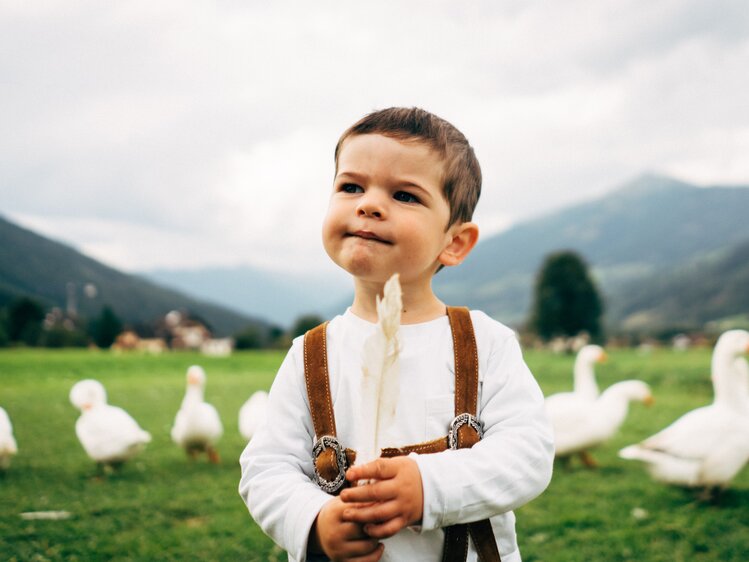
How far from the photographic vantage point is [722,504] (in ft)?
19.4

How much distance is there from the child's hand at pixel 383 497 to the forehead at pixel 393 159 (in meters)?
0.81

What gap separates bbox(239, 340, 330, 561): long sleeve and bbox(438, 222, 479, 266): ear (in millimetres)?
565

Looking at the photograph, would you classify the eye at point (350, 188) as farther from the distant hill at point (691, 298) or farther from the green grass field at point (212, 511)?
the distant hill at point (691, 298)

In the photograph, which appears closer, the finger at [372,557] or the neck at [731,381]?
the finger at [372,557]

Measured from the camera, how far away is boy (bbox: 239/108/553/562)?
1.68 metres

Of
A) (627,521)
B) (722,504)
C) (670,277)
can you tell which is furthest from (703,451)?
(670,277)

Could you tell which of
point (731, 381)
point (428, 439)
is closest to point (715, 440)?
point (731, 381)

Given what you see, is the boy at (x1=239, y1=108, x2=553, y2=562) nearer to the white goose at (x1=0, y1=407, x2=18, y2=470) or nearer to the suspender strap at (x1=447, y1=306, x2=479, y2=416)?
the suspender strap at (x1=447, y1=306, x2=479, y2=416)

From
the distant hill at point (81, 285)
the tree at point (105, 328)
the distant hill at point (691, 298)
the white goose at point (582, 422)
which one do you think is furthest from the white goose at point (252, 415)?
the distant hill at point (691, 298)

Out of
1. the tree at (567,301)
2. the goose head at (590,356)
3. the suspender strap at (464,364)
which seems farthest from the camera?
the tree at (567,301)

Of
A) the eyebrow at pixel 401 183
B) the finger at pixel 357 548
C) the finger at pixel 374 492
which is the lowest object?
the finger at pixel 357 548

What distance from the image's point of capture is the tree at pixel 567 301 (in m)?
40.5

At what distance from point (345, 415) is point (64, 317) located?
40769 millimetres

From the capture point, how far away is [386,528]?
61.6 inches
